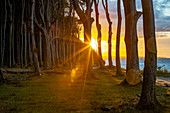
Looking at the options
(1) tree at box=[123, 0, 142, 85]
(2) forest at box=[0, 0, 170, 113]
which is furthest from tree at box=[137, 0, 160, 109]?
(1) tree at box=[123, 0, 142, 85]

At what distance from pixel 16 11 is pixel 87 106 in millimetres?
19013

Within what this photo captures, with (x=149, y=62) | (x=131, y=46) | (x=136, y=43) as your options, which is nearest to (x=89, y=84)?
(x=131, y=46)

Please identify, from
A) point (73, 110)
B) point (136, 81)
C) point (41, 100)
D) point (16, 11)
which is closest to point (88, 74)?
point (136, 81)

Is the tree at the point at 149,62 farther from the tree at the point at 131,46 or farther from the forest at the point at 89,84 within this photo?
the tree at the point at 131,46

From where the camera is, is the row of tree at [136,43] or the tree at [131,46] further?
the tree at [131,46]

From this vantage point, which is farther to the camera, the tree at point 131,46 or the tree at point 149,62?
the tree at point 131,46

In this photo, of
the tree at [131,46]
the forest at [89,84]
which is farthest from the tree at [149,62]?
the tree at [131,46]

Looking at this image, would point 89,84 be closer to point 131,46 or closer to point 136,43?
point 131,46

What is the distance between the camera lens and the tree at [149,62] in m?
4.80

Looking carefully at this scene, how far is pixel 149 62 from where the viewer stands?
4.83m

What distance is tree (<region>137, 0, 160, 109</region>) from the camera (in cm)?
480

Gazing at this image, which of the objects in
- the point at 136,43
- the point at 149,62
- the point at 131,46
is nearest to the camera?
the point at 149,62

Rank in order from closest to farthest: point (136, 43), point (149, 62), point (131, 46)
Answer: point (149, 62)
point (131, 46)
point (136, 43)

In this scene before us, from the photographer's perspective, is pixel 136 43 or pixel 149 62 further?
pixel 136 43
